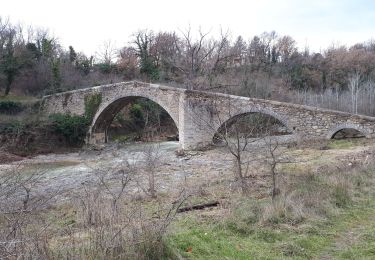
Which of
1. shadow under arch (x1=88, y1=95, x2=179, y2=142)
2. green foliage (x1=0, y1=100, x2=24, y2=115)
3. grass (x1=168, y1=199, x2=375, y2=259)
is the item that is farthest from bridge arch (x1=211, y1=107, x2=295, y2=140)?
green foliage (x1=0, y1=100, x2=24, y2=115)

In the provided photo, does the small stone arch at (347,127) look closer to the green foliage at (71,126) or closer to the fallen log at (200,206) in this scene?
the fallen log at (200,206)

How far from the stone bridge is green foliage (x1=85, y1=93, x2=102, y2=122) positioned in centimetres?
10

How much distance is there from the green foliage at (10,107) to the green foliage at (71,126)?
3.21 m

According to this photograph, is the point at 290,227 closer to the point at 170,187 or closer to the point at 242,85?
the point at 170,187

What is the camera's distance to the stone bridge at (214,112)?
1717 centimetres

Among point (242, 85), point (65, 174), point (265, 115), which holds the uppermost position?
point (242, 85)

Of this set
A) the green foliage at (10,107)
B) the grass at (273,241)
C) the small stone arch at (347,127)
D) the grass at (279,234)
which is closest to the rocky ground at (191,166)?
the small stone arch at (347,127)

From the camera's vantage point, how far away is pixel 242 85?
33344 mm

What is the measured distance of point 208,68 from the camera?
35500mm

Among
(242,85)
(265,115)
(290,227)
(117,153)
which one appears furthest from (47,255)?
(242,85)

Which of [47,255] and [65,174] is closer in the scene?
[47,255]

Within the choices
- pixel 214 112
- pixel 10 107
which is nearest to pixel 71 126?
pixel 10 107

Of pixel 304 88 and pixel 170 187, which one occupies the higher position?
pixel 304 88

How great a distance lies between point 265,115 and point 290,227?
13141 millimetres
